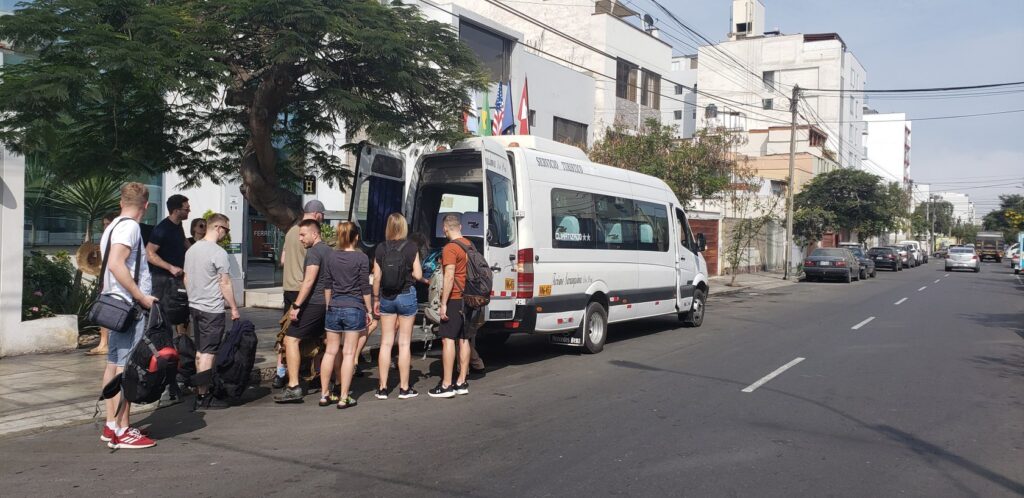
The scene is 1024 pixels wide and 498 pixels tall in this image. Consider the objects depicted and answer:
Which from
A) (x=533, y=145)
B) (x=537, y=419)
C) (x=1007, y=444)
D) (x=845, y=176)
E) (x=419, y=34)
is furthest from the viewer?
(x=845, y=176)

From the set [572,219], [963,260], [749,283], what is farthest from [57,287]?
[963,260]

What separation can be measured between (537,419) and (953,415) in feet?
12.9

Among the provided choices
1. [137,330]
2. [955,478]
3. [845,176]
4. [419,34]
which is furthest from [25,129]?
[845,176]

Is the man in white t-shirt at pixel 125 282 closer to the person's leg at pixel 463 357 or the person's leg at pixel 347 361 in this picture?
the person's leg at pixel 347 361

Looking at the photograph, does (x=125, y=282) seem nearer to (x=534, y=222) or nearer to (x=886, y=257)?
(x=534, y=222)

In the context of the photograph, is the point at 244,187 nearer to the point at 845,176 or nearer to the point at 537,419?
the point at 537,419

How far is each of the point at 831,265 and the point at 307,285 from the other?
88.3 feet

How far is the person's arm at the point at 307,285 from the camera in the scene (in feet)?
23.5

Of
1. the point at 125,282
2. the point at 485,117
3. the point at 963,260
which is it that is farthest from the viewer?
the point at 963,260

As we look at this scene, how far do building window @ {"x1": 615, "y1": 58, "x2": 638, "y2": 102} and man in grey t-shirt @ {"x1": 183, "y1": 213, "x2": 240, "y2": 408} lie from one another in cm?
2409

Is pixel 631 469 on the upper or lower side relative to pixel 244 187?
lower

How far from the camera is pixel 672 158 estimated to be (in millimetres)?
20625

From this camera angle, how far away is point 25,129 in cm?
746

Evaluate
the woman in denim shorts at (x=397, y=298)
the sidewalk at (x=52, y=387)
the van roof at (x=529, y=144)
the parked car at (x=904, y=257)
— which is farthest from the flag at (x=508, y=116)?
the parked car at (x=904, y=257)
